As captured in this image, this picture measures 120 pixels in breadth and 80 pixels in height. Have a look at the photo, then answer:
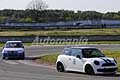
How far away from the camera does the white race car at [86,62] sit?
69.0 ft

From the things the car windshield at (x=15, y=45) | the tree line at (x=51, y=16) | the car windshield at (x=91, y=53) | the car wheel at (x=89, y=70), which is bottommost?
the tree line at (x=51, y=16)

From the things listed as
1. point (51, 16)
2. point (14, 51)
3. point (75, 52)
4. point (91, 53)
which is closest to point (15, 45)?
point (14, 51)

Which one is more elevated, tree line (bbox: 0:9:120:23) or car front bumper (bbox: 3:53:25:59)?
car front bumper (bbox: 3:53:25:59)

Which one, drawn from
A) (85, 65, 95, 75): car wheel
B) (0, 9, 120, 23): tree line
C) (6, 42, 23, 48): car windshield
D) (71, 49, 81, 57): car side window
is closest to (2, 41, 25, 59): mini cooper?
(6, 42, 23, 48): car windshield

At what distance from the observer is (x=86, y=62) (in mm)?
21734

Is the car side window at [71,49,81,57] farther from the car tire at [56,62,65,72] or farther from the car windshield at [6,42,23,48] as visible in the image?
the car windshield at [6,42,23,48]

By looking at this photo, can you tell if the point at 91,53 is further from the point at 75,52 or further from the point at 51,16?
the point at 51,16

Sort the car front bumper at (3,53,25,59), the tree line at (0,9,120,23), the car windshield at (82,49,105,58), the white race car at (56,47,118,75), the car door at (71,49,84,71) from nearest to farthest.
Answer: the white race car at (56,47,118,75), the car door at (71,49,84,71), the car windshield at (82,49,105,58), the car front bumper at (3,53,25,59), the tree line at (0,9,120,23)

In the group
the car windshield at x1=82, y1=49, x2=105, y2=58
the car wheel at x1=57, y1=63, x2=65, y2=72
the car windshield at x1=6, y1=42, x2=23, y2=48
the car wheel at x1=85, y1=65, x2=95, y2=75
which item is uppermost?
the car windshield at x1=82, y1=49, x2=105, y2=58

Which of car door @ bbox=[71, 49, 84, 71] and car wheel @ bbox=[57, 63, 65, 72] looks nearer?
car door @ bbox=[71, 49, 84, 71]

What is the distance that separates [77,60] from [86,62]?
0.88 meters

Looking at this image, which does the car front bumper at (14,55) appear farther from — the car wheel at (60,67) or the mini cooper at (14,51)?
the car wheel at (60,67)

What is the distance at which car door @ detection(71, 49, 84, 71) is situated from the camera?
22.2 m

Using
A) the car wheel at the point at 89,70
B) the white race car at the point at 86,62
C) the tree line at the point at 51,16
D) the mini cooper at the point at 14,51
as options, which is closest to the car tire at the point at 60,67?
the white race car at the point at 86,62
